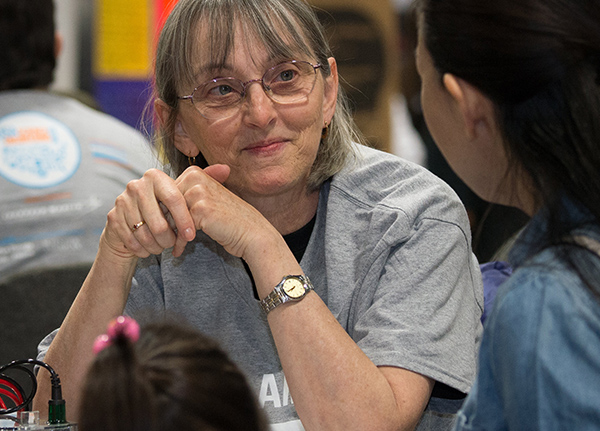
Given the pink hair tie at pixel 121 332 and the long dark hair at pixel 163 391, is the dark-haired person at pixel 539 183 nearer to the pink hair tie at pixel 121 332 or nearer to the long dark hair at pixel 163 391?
the long dark hair at pixel 163 391

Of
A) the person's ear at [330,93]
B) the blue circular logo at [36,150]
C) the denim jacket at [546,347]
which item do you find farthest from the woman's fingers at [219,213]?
the blue circular logo at [36,150]

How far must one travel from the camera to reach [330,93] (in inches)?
64.1

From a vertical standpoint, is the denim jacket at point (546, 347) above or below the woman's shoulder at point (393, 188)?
below

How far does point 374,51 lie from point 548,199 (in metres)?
3.25

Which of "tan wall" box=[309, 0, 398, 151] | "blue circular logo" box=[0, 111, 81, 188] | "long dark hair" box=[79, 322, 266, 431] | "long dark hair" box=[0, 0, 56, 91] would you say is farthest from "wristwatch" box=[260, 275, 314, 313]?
"tan wall" box=[309, 0, 398, 151]

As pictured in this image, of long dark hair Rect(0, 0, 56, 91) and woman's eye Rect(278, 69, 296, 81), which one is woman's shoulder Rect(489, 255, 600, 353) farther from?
long dark hair Rect(0, 0, 56, 91)

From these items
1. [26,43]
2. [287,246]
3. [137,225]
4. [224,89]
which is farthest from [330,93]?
[26,43]

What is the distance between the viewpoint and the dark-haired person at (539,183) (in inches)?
32.3

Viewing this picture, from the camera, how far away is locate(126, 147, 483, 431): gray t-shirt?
1.29 m

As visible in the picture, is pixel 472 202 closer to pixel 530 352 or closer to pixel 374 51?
pixel 374 51

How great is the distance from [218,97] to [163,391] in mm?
897

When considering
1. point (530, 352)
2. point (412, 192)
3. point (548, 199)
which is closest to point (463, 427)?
point (530, 352)

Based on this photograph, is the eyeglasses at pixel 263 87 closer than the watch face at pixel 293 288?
No

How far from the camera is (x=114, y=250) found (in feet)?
4.77
